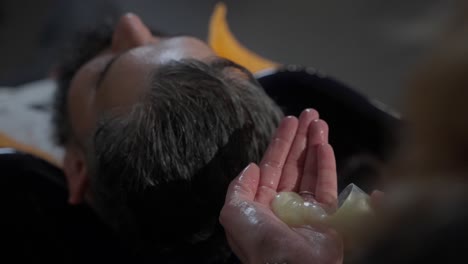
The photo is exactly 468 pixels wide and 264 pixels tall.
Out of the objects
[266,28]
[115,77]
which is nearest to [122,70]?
[115,77]

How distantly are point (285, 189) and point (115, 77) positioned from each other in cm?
26

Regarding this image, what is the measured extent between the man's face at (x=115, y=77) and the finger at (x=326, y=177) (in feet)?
0.65

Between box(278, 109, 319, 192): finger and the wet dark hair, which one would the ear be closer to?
the wet dark hair

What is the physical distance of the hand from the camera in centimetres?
51

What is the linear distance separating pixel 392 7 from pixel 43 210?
1.22 meters

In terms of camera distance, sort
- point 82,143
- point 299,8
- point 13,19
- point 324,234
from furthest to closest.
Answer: point 299,8 < point 13,19 < point 82,143 < point 324,234

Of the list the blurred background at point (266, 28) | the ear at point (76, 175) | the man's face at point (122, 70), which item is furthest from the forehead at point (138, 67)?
the blurred background at point (266, 28)

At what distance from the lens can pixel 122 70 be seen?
0.74m

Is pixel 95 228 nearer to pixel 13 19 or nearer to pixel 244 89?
pixel 244 89

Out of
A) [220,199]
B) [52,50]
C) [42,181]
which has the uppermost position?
[220,199]

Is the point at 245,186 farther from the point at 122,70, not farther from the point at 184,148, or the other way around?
the point at 122,70

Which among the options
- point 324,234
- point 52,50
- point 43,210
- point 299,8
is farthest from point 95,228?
point 299,8

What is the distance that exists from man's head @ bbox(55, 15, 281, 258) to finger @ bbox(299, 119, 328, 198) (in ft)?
0.22

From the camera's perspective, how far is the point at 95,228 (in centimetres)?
88
